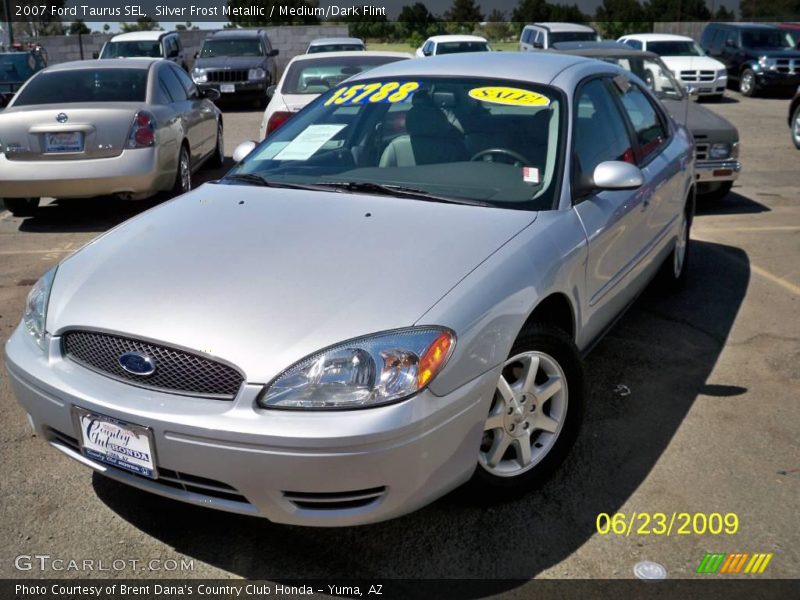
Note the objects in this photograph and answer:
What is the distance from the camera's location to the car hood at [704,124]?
26.1 feet

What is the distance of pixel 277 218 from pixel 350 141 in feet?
2.88

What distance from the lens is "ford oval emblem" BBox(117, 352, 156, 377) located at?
2693 millimetres

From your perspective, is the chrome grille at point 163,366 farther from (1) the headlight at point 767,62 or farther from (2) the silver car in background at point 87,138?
(1) the headlight at point 767,62

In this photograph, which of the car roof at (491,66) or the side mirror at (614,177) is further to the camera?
the car roof at (491,66)

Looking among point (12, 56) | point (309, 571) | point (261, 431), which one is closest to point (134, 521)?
point (309, 571)

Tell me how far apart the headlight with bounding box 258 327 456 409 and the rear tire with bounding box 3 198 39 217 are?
6.65 metres

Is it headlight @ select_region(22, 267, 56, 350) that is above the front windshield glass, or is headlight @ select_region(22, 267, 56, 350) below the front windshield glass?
below

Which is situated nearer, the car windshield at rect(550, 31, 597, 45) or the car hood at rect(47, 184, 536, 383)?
the car hood at rect(47, 184, 536, 383)

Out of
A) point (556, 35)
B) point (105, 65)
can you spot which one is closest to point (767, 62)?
point (556, 35)

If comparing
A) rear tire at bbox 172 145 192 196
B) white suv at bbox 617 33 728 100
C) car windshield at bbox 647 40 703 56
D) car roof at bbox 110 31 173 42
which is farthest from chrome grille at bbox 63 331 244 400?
car roof at bbox 110 31 173 42

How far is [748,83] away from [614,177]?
19095 mm

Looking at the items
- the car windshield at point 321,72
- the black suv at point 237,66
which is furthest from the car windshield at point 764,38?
the car windshield at point 321,72

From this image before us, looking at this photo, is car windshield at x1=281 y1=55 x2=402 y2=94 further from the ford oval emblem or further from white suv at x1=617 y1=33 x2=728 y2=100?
white suv at x1=617 y1=33 x2=728 y2=100

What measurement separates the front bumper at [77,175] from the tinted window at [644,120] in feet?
15.0
